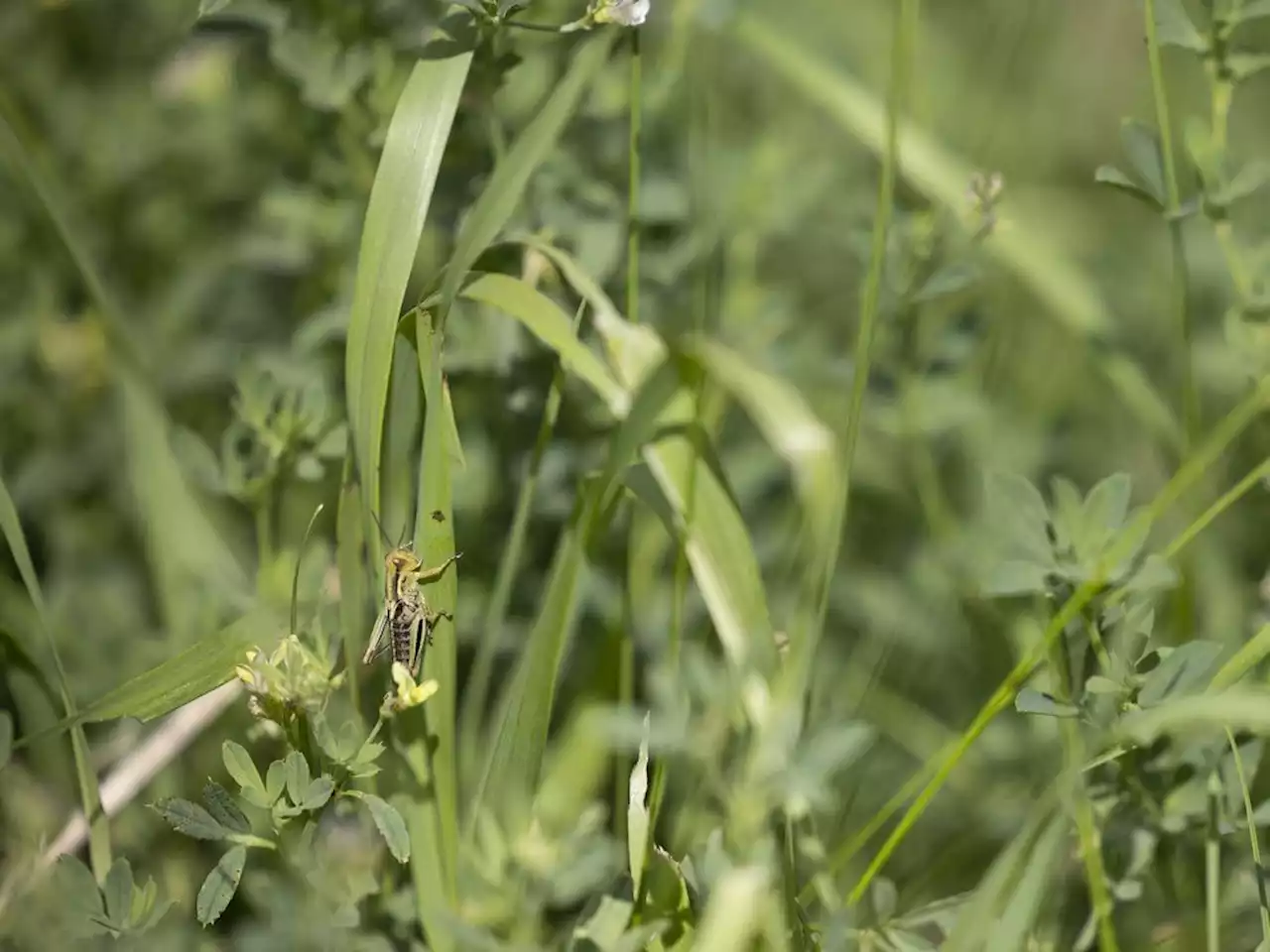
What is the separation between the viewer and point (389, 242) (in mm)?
1264

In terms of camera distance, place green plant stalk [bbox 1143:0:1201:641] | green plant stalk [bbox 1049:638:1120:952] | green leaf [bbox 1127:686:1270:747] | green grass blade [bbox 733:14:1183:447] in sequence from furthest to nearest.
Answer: green grass blade [bbox 733:14:1183:447]
green plant stalk [bbox 1143:0:1201:641]
green plant stalk [bbox 1049:638:1120:952]
green leaf [bbox 1127:686:1270:747]

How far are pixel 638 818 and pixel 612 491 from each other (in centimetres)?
37

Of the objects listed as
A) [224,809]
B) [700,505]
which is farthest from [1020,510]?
[224,809]

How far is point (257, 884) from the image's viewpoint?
1212 millimetres

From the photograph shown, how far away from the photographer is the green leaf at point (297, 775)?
3.59 ft

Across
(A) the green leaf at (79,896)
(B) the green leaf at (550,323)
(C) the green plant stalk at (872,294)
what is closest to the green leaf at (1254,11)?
(C) the green plant stalk at (872,294)

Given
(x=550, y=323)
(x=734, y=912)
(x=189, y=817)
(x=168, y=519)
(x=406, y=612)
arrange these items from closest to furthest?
(x=734, y=912), (x=189, y=817), (x=406, y=612), (x=550, y=323), (x=168, y=519)

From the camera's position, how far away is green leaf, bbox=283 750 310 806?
1095mm

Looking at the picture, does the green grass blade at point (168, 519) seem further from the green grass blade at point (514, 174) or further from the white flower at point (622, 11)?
the white flower at point (622, 11)

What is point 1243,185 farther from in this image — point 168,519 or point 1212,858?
point 168,519

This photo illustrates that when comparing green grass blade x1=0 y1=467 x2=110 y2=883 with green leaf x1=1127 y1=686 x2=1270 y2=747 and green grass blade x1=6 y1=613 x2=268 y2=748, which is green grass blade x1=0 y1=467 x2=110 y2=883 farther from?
green leaf x1=1127 y1=686 x2=1270 y2=747

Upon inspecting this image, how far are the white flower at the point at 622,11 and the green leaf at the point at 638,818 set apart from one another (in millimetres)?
664

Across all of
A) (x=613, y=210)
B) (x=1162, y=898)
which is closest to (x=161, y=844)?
(x=613, y=210)

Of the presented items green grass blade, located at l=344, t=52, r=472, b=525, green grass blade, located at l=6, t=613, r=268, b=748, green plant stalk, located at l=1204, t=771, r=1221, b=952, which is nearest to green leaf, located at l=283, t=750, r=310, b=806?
green grass blade, located at l=6, t=613, r=268, b=748
